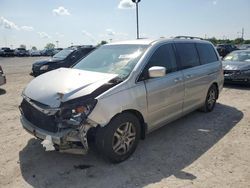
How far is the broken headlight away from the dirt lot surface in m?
0.82

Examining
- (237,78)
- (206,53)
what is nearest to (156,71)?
(206,53)

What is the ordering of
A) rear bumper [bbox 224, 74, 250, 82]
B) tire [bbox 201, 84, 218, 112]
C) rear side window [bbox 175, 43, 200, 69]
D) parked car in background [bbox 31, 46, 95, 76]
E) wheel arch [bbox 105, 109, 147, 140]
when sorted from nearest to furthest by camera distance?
wheel arch [bbox 105, 109, 147, 140], rear side window [bbox 175, 43, 200, 69], tire [bbox 201, 84, 218, 112], rear bumper [bbox 224, 74, 250, 82], parked car in background [bbox 31, 46, 95, 76]

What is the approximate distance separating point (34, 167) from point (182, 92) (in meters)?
2.99

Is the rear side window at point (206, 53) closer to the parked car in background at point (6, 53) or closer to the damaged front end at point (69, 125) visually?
the damaged front end at point (69, 125)

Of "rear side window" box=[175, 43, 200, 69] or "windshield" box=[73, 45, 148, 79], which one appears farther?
"rear side window" box=[175, 43, 200, 69]

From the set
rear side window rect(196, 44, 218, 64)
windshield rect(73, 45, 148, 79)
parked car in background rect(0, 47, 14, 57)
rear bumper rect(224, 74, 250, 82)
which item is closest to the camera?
windshield rect(73, 45, 148, 79)

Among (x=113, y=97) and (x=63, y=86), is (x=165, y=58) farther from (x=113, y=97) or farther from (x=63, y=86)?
(x=63, y=86)

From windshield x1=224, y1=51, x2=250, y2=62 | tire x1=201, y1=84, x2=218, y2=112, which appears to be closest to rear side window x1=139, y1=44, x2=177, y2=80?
tire x1=201, y1=84, x2=218, y2=112

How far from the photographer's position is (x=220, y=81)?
23.7 ft

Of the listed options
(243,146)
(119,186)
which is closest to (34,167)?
(119,186)

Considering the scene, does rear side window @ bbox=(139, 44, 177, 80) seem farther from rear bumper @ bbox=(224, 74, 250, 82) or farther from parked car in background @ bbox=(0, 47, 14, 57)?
parked car in background @ bbox=(0, 47, 14, 57)

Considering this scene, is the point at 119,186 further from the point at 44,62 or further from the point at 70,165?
the point at 44,62

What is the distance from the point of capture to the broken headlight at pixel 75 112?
362 cm

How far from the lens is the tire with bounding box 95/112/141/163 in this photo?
150 inches
